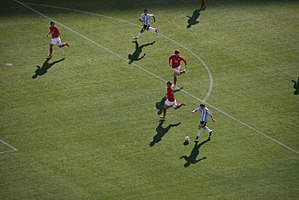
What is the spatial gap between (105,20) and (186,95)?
1032 centimetres

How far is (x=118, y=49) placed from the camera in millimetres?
41000

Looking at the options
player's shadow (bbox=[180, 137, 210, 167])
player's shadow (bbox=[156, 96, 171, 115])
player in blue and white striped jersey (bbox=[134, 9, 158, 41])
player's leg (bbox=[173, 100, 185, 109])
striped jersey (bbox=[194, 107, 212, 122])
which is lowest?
player's shadow (bbox=[180, 137, 210, 167])

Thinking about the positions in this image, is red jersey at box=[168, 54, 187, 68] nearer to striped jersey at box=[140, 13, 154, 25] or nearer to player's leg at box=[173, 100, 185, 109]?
player's leg at box=[173, 100, 185, 109]

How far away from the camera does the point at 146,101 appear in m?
36.0

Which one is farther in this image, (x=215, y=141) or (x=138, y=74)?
(x=138, y=74)

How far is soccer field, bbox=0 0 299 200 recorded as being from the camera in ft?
97.5

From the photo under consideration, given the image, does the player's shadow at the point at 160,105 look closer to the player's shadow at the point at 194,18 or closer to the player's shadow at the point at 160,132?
the player's shadow at the point at 160,132

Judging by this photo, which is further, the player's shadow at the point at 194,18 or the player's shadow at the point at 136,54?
the player's shadow at the point at 194,18

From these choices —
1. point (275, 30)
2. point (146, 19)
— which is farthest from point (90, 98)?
point (275, 30)

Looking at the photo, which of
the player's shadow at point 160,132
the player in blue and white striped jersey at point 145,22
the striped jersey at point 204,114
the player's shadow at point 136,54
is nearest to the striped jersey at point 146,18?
the player in blue and white striped jersey at point 145,22

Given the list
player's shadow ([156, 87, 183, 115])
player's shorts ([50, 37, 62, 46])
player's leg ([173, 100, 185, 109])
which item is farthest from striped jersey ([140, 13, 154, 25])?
player's leg ([173, 100, 185, 109])

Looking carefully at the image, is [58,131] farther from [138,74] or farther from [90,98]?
[138,74]

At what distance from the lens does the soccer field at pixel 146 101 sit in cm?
2972

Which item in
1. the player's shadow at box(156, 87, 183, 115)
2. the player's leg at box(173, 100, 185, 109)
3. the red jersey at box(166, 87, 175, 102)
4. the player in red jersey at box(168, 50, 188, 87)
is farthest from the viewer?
the player in red jersey at box(168, 50, 188, 87)
